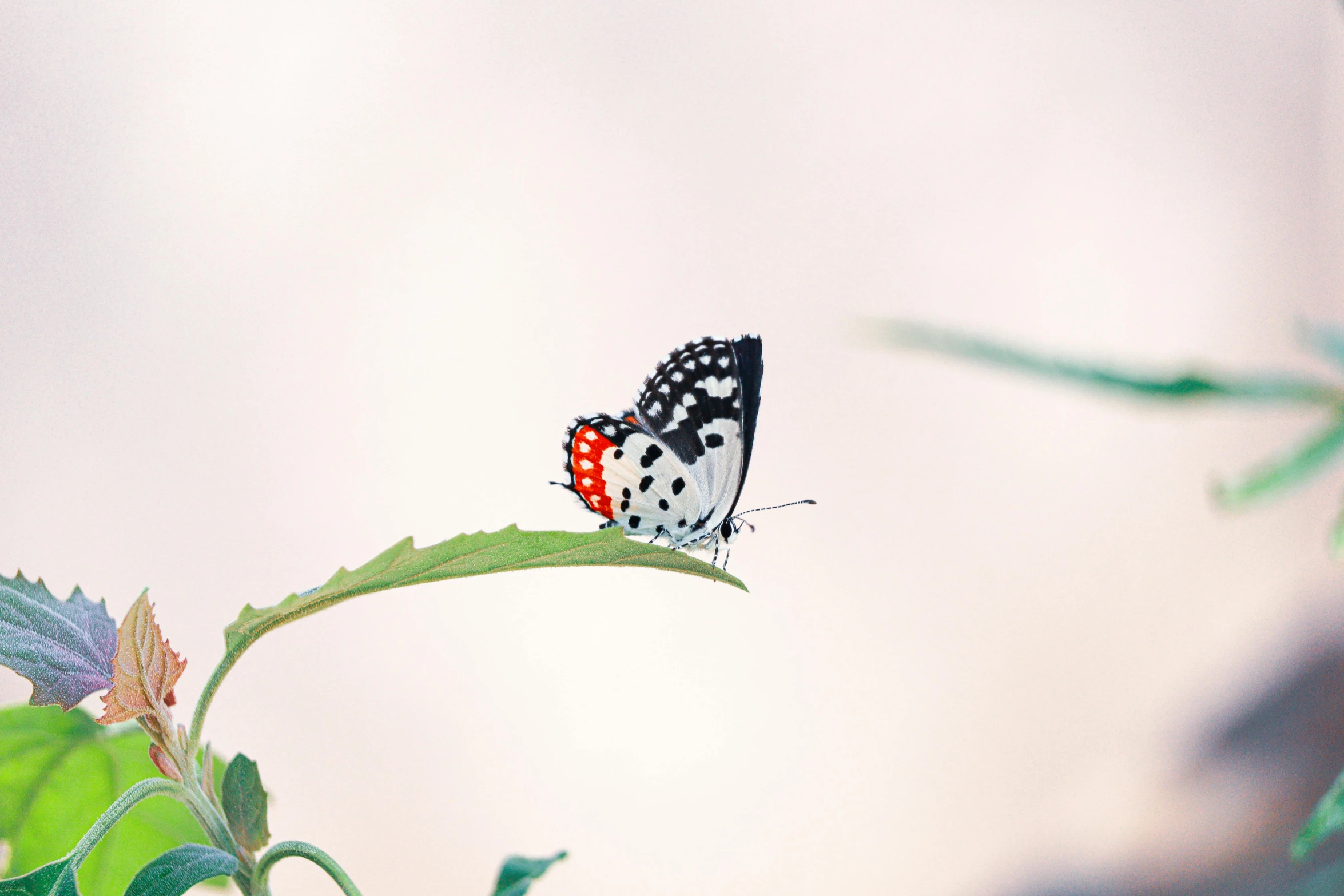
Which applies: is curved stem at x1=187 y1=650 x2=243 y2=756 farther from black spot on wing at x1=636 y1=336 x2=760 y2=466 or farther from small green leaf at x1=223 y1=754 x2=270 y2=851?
black spot on wing at x1=636 y1=336 x2=760 y2=466

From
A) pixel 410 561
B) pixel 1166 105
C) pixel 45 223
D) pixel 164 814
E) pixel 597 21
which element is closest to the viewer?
pixel 410 561

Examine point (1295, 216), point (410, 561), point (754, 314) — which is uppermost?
point (1295, 216)

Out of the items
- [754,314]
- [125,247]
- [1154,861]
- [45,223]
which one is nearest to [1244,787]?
[1154,861]

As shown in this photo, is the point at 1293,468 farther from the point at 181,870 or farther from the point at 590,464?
the point at 590,464

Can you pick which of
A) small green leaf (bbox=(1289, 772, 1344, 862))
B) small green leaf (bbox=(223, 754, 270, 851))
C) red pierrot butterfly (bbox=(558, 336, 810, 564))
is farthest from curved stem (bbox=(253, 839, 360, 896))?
red pierrot butterfly (bbox=(558, 336, 810, 564))

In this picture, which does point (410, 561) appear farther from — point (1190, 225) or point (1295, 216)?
point (1295, 216)

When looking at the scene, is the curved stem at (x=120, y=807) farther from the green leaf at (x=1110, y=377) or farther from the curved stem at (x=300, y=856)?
the green leaf at (x=1110, y=377)

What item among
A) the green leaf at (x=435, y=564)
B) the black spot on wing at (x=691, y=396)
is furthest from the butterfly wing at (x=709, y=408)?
the green leaf at (x=435, y=564)
